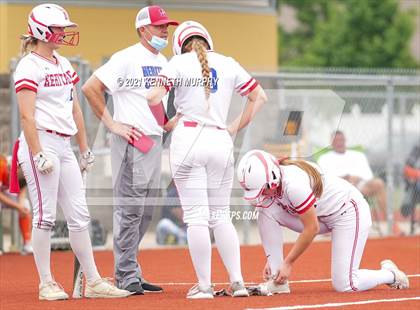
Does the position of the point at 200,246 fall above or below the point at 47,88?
below

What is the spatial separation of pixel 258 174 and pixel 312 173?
1.99 ft

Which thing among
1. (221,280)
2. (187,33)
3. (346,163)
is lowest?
(346,163)

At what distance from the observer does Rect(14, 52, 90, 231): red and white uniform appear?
948cm

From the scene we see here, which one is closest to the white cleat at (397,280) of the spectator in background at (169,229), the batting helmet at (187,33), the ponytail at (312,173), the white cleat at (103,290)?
the ponytail at (312,173)

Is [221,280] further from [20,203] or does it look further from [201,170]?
[20,203]


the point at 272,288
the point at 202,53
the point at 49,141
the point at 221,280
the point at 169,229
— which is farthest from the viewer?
the point at 169,229

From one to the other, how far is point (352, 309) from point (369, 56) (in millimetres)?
32756

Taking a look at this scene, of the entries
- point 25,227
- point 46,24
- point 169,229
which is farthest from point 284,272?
point 169,229

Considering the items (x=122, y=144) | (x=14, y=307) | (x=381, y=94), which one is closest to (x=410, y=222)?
(x=381, y=94)

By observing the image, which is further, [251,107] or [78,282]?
[78,282]

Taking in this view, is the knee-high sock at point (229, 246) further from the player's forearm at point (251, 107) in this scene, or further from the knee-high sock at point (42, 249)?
the knee-high sock at point (42, 249)

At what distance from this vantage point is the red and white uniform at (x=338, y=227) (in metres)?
9.88

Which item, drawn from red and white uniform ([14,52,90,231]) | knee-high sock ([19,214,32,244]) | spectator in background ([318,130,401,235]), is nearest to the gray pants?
red and white uniform ([14,52,90,231])

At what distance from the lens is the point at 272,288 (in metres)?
9.84
